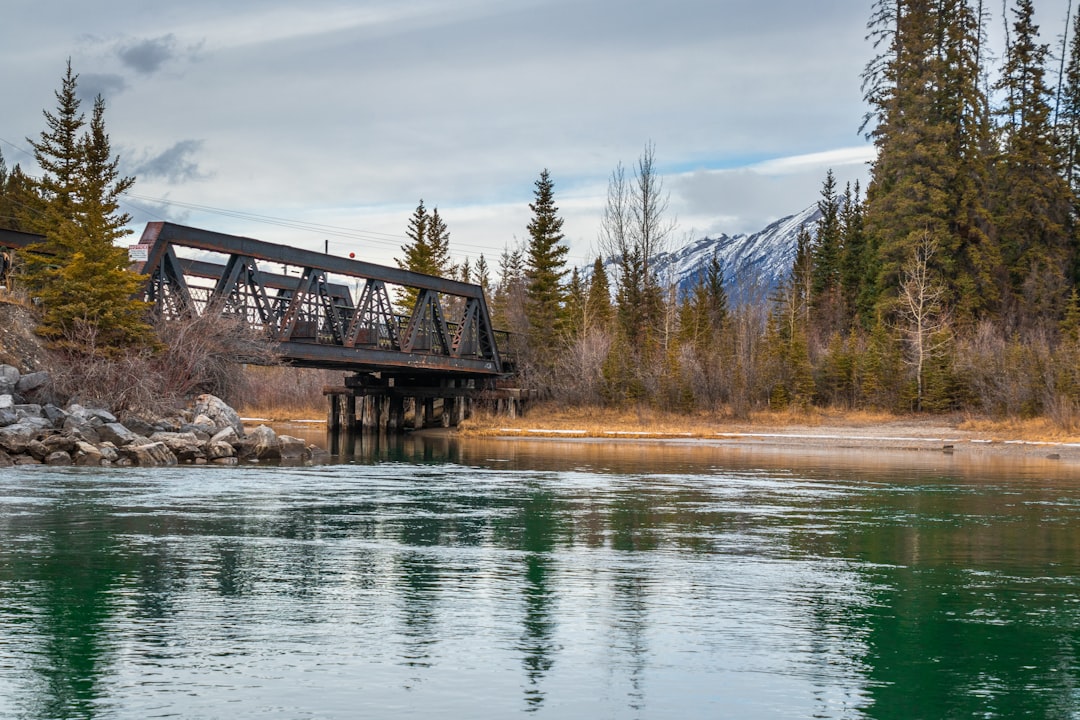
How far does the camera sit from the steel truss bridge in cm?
4150

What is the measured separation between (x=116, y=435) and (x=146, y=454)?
1315 millimetres

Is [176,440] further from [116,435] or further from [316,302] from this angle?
[316,302]

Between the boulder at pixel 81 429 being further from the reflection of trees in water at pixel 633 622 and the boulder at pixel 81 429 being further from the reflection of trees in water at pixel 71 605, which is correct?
the reflection of trees in water at pixel 633 622

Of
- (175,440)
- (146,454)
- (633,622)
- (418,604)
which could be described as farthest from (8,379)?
(633,622)

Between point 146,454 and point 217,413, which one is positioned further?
point 217,413

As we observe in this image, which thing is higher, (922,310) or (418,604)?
(922,310)

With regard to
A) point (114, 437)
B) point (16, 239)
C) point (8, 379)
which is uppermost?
point (16, 239)

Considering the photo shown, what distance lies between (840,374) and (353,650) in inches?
2182

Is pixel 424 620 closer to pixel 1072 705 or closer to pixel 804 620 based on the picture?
pixel 804 620

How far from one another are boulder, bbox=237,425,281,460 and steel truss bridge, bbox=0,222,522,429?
7.58 meters

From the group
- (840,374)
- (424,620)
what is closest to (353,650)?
(424,620)

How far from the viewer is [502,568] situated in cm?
1509

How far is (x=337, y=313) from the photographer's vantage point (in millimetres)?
54312

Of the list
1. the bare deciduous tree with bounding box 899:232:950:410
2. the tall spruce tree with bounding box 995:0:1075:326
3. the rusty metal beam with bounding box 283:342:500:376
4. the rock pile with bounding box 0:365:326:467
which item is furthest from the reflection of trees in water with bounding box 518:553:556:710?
the tall spruce tree with bounding box 995:0:1075:326
